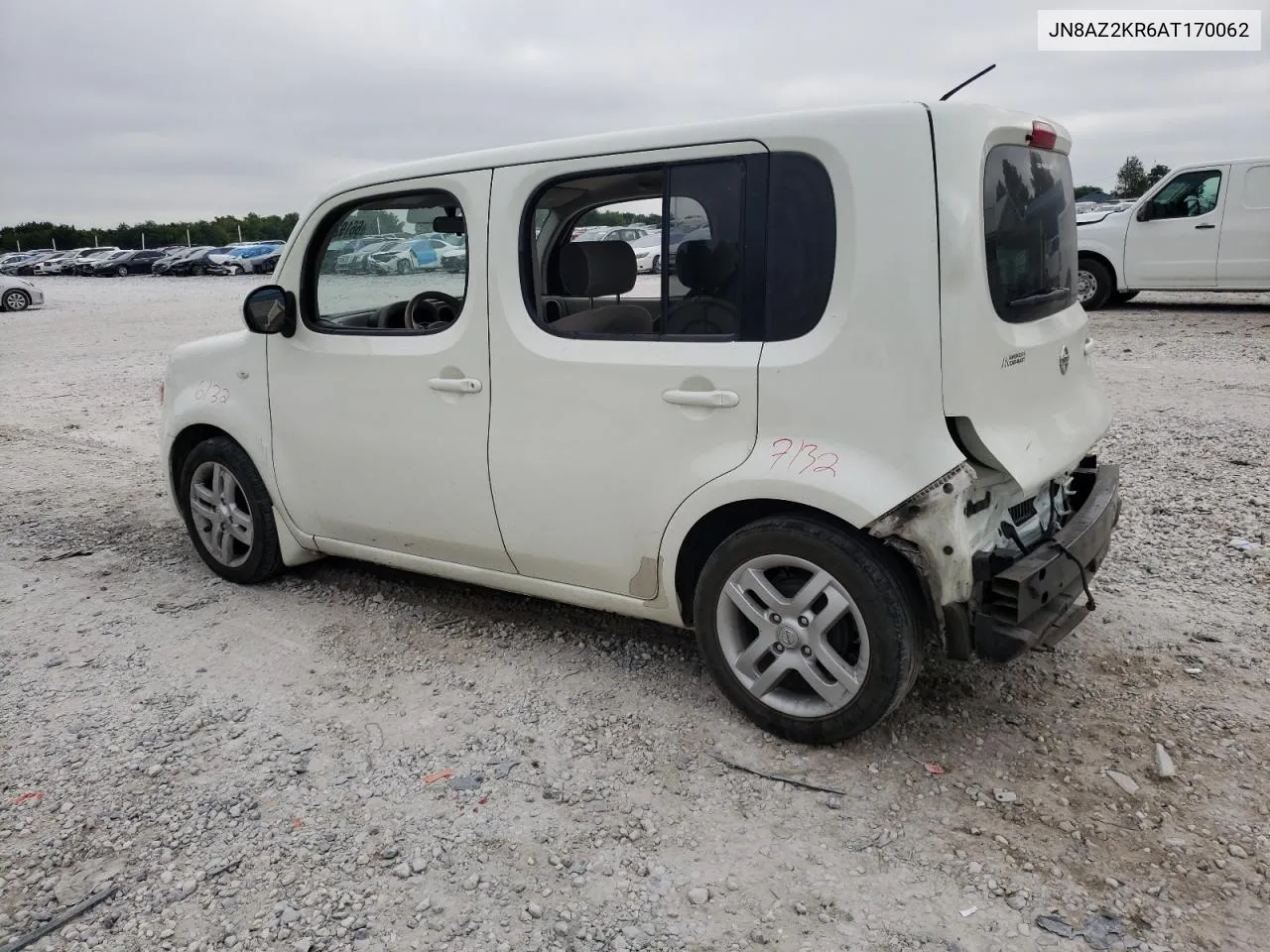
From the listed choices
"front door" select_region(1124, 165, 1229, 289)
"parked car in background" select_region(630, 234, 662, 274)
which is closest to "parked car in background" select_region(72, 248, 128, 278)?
"front door" select_region(1124, 165, 1229, 289)

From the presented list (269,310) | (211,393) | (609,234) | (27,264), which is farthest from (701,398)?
(27,264)

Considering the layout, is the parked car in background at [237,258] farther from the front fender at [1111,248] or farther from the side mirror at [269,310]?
the side mirror at [269,310]

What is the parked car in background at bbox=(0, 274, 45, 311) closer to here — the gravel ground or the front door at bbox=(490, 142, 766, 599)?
the gravel ground

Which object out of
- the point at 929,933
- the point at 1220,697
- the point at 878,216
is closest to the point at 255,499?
the point at 878,216

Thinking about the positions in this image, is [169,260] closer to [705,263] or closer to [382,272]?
[382,272]

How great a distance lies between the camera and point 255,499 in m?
4.73

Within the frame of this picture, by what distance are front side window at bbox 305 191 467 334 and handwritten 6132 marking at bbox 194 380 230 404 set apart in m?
0.67

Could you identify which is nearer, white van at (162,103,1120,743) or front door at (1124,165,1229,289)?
white van at (162,103,1120,743)

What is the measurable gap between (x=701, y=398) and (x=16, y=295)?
90.8ft

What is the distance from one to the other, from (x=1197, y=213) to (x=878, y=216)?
40.4 feet

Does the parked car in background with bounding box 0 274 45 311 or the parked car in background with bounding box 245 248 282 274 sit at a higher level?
the parked car in background with bounding box 245 248 282 274

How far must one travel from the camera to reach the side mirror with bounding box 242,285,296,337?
14.2 ft

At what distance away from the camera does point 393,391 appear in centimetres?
405

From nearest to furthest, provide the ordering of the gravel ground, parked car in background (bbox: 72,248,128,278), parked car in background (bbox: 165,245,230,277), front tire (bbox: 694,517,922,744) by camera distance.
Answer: the gravel ground, front tire (bbox: 694,517,922,744), parked car in background (bbox: 165,245,230,277), parked car in background (bbox: 72,248,128,278)
